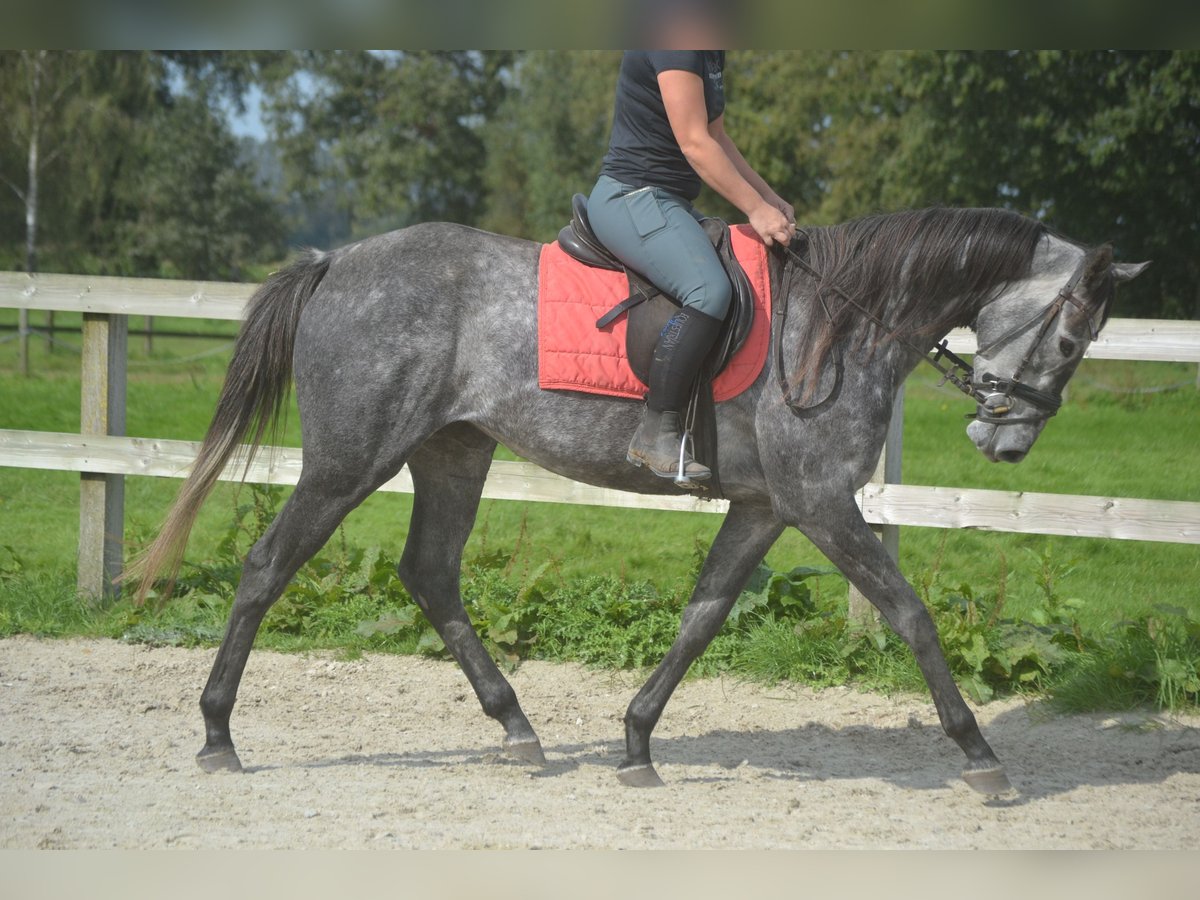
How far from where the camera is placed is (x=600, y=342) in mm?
4102

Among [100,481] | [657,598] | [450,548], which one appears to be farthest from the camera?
[100,481]

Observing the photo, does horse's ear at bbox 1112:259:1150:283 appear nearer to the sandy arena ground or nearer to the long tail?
the sandy arena ground

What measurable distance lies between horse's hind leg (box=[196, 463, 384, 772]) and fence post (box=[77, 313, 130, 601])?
2.34 meters

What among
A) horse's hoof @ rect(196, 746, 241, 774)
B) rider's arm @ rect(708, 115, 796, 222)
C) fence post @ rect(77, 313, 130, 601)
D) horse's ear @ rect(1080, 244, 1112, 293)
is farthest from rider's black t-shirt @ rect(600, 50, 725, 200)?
fence post @ rect(77, 313, 130, 601)

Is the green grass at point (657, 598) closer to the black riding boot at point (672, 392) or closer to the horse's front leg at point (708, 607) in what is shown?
the horse's front leg at point (708, 607)

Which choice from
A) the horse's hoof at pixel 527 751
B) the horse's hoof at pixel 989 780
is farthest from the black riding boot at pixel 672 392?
the horse's hoof at pixel 989 780

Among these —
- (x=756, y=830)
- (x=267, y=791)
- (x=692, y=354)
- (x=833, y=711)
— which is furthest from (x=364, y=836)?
(x=833, y=711)

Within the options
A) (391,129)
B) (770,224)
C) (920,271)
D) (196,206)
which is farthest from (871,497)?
(391,129)

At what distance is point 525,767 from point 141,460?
10.1ft

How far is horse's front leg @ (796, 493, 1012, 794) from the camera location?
3994 millimetres

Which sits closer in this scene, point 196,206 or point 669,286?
point 669,286

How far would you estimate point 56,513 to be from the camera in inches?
346

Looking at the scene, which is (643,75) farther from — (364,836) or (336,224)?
(336,224)

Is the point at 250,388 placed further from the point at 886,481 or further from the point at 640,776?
the point at 886,481
